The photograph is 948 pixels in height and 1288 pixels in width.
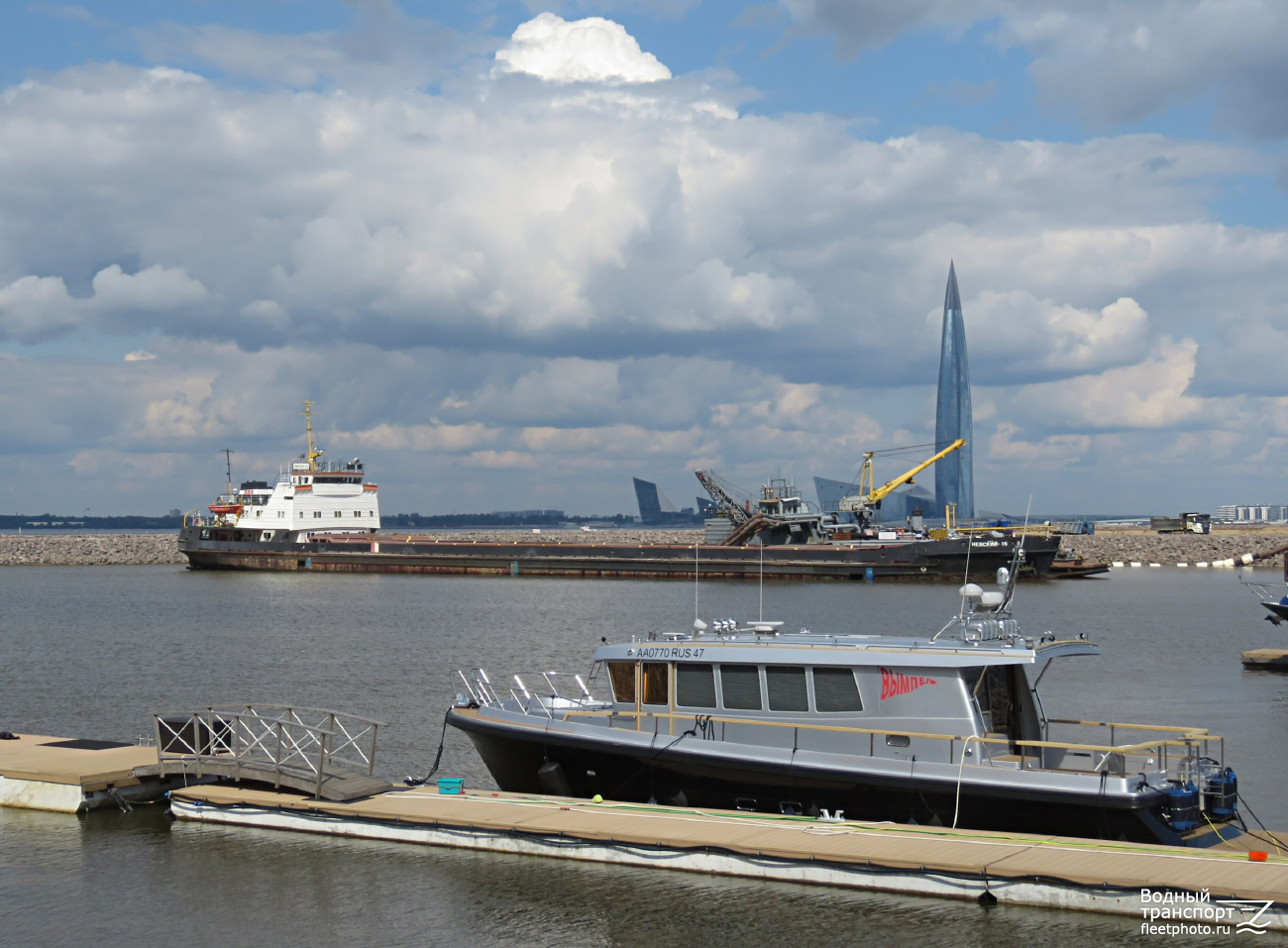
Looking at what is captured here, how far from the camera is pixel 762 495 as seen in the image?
261 feet

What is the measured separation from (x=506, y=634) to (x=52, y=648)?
1451 centimetres

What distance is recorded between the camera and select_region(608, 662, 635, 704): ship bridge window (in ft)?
53.7

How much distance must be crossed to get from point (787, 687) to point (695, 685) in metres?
1.35

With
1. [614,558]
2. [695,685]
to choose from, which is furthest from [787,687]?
[614,558]

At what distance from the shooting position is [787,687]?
1520 centimetres

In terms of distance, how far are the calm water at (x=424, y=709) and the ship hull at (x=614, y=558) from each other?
3193 millimetres

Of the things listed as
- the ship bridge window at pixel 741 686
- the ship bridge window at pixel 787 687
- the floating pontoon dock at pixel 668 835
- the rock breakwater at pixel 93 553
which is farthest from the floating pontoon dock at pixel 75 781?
the rock breakwater at pixel 93 553

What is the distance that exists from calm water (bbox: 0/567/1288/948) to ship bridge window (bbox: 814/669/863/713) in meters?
2.63

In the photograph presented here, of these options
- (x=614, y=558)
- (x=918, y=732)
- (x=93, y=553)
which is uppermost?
(x=918, y=732)

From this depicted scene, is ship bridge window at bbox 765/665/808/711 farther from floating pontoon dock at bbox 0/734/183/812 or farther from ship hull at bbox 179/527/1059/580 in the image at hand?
ship hull at bbox 179/527/1059/580

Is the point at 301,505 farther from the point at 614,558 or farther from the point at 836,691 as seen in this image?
the point at 836,691

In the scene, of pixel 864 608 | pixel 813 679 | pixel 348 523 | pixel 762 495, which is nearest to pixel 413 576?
pixel 348 523

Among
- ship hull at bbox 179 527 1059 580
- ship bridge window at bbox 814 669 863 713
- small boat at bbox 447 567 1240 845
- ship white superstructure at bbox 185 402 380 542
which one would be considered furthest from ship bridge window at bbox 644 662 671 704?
ship white superstructure at bbox 185 402 380 542

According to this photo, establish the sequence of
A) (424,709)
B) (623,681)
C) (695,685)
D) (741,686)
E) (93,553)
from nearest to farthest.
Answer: (741,686) < (695,685) < (623,681) < (424,709) < (93,553)
